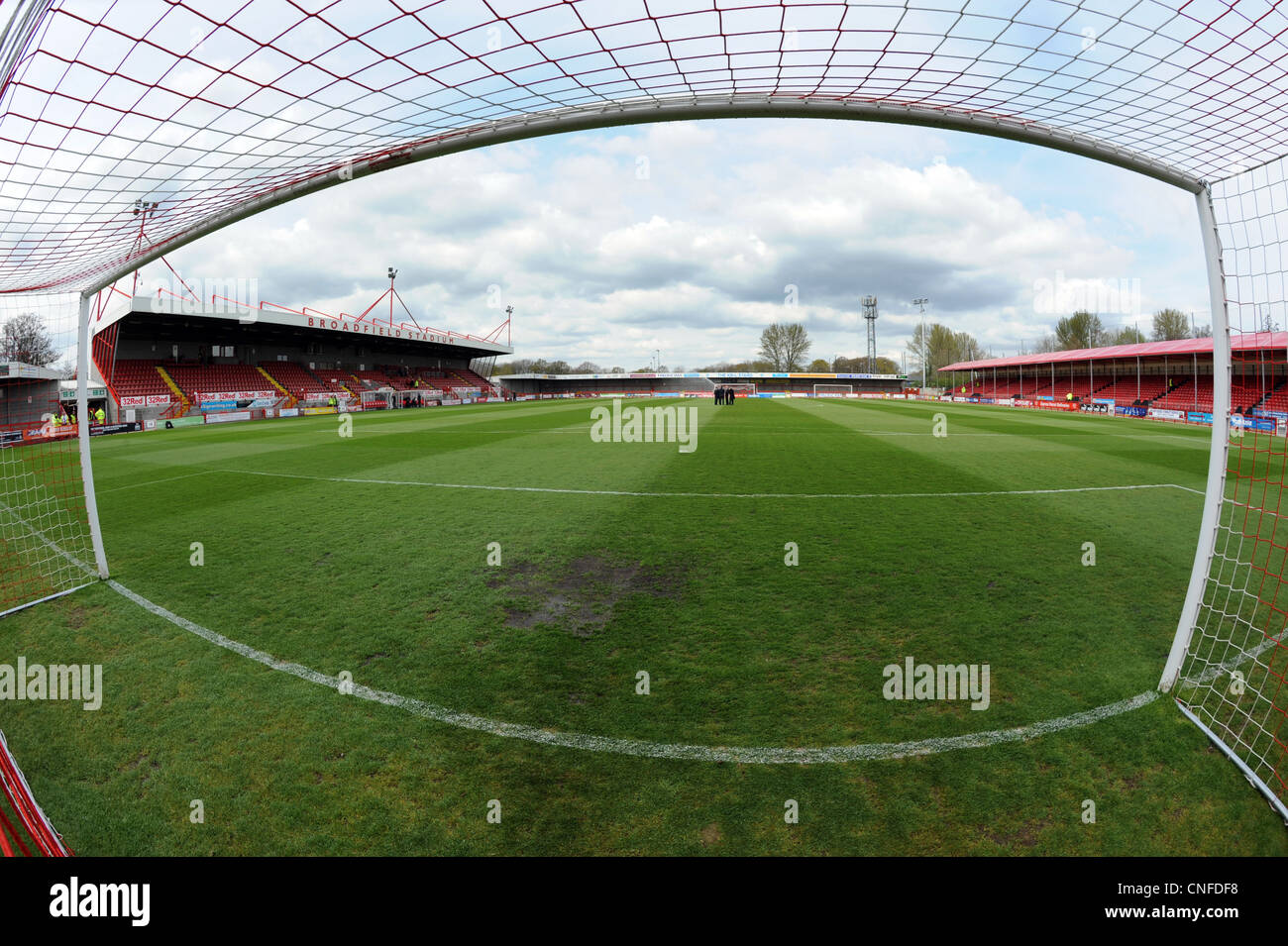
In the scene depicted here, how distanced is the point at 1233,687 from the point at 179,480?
1725cm

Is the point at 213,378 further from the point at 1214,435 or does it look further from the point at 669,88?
the point at 1214,435

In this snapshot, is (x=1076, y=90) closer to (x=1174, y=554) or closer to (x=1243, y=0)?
(x=1243, y=0)

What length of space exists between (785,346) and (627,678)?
109611mm

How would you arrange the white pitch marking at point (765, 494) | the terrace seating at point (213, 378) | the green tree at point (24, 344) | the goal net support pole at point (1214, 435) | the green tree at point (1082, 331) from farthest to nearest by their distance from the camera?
the green tree at point (1082, 331)
the green tree at point (24, 344)
the terrace seating at point (213, 378)
the white pitch marking at point (765, 494)
the goal net support pole at point (1214, 435)

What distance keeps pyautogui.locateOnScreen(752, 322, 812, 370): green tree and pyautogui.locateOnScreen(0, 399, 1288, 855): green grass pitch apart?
10132 centimetres

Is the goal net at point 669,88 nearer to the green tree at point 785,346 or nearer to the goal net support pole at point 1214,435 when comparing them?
the goal net support pole at point 1214,435

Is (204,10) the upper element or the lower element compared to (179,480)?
upper

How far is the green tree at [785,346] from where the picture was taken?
106500mm

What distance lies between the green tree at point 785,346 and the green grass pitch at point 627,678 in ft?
332

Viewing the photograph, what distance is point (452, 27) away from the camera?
3459mm

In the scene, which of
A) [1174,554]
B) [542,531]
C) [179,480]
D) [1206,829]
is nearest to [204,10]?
[542,531]

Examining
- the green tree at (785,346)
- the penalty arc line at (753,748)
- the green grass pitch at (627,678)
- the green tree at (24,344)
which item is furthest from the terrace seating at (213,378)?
the green tree at (785,346)

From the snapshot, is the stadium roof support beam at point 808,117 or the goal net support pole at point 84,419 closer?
the stadium roof support beam at point 808,117
